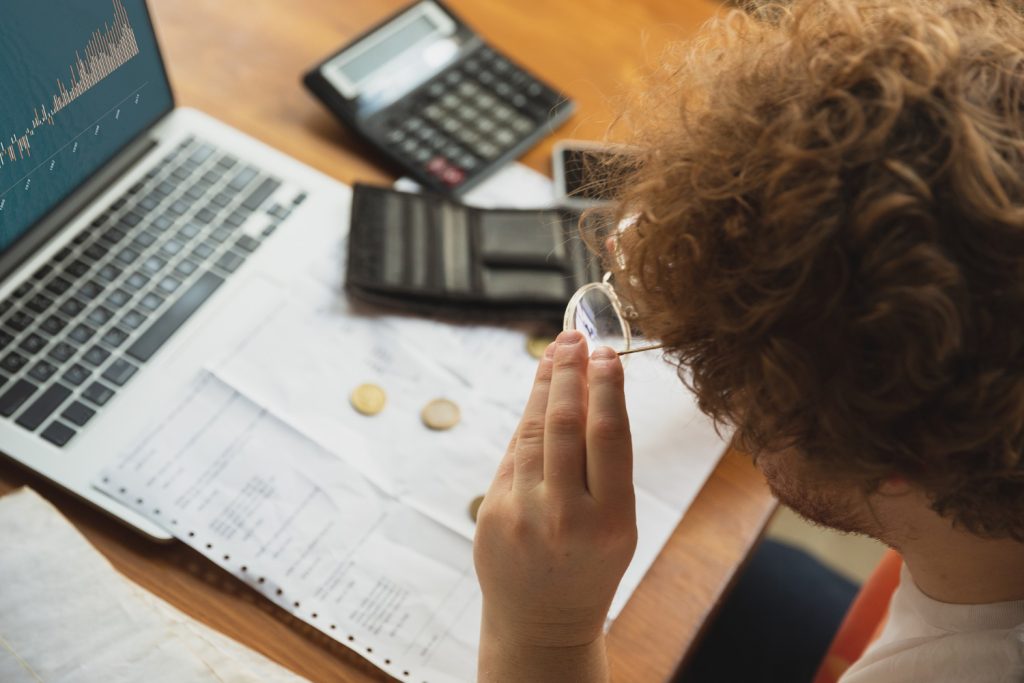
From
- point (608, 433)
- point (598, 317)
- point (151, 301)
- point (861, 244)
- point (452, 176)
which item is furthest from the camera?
point (452, 176)

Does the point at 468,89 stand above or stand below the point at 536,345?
above

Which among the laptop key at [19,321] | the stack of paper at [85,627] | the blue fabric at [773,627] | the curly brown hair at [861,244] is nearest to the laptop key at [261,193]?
the laptop key at [19,321]

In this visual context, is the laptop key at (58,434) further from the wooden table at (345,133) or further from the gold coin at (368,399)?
the gold coin at (368,399)

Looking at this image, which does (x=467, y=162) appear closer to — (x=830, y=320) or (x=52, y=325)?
(x=52, y=325)

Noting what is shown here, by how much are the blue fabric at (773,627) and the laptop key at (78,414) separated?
0.54 metres

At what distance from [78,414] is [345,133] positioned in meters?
0.38

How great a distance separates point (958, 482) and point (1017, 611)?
0.48ft

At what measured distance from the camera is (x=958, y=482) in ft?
1.60

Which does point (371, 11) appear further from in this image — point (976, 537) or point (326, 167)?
point (976, 537)

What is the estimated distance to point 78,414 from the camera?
71 cm

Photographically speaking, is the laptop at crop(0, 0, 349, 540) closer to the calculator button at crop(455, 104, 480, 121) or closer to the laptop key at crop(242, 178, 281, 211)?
the laptop key at crop(242, 178, 281, 211)

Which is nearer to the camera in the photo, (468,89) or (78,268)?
(78,268)

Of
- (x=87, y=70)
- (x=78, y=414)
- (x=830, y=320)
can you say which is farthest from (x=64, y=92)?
(x=830, y=320)

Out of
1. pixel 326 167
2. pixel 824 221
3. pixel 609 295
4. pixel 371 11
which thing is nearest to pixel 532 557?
pixel 609 295
